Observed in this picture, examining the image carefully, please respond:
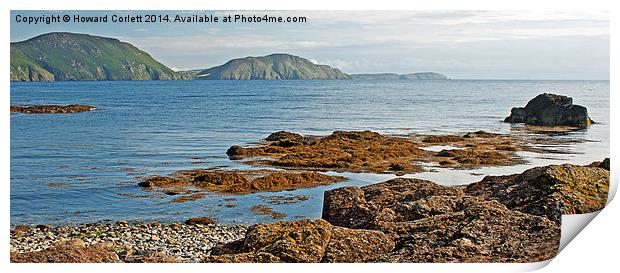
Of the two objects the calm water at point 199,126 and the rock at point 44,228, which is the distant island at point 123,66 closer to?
the calm water at point 199,126

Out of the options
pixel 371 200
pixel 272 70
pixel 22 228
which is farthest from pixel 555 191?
pixel 22 228

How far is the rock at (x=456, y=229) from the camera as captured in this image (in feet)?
24.9

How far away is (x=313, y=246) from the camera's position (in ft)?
24.6

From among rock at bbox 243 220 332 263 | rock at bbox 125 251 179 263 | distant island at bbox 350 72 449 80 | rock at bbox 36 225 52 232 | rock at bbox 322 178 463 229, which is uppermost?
distant island at bbox 350 72 449 80

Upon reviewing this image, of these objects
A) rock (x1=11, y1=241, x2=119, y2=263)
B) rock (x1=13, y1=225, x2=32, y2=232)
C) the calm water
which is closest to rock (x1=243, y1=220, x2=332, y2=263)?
rock (x1=11, y1=241, x2=119, y2=263)

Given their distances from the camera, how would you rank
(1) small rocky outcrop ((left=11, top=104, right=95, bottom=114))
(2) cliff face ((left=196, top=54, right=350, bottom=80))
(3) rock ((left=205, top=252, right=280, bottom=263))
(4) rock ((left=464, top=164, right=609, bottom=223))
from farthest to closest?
(2) cliff face ((left=196, top=54, right=350, bottom=80)) < (1) small rocky outcrop ((left=11, top=104, right=95, bottom=114)) < (4) rock ((left=464, top=164, right=609, bottom=223)) < (3) rock ((left=205, top=252, right=280, bottom=263))

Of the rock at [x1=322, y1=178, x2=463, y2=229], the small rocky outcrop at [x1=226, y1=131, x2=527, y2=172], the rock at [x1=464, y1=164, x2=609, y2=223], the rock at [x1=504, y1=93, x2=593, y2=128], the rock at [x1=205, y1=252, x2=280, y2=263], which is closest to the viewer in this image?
the rock at [x1=205, y1=252, x2=280, y2=263]

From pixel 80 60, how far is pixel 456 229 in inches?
202

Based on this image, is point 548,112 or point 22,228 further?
point 548,112

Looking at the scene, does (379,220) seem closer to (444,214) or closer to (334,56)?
(444,214)

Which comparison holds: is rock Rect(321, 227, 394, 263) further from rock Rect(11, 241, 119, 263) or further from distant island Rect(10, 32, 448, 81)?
distant island Rect(10, 32, 448, 81)

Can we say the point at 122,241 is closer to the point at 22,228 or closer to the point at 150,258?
the point at 150,258

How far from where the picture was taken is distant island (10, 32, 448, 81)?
956cm

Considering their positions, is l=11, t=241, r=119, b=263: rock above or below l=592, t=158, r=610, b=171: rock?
below
